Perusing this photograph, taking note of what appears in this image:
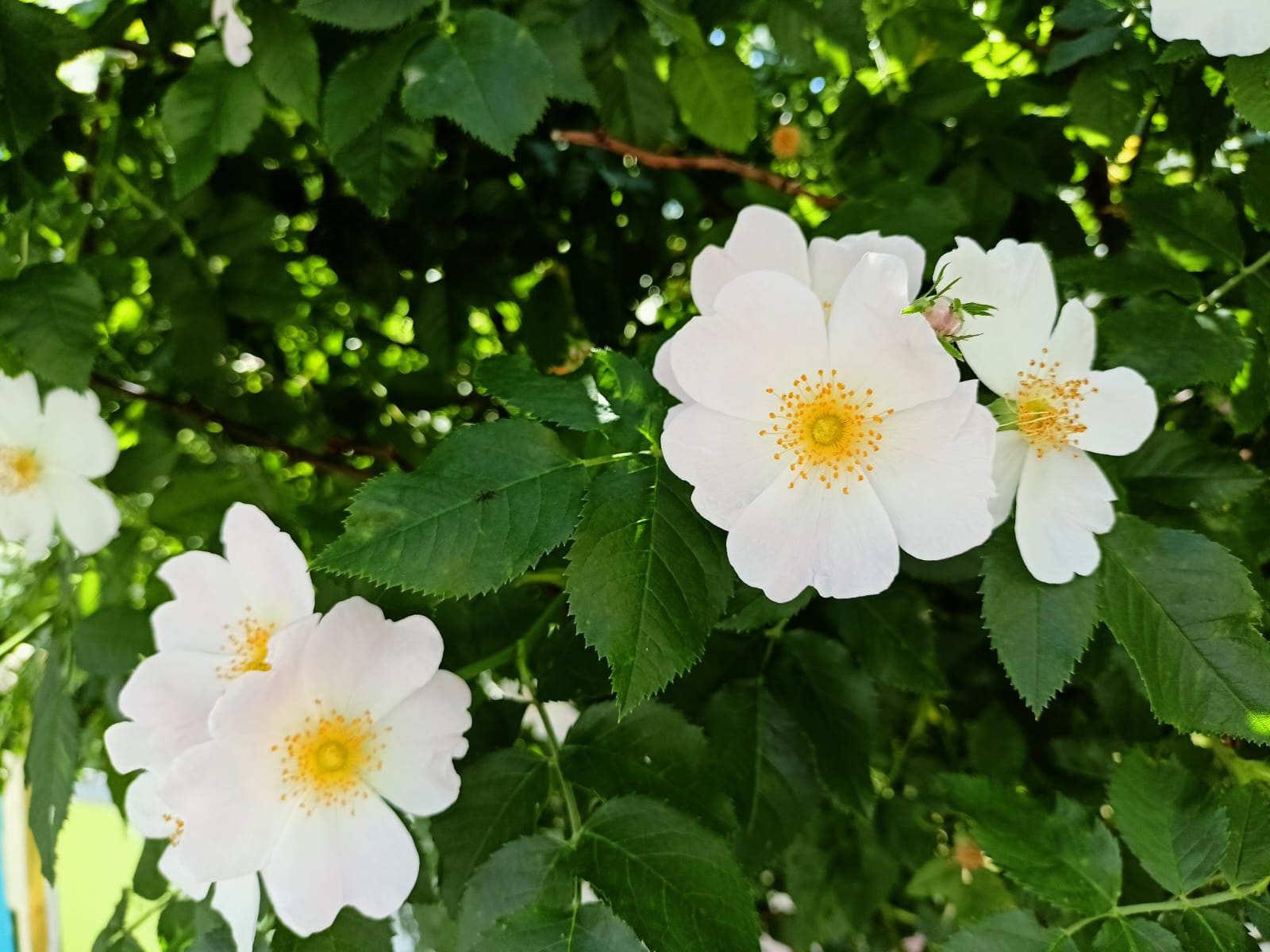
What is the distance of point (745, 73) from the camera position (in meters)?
0.91

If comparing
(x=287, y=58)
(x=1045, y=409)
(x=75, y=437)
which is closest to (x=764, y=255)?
(x=1045, y=409)

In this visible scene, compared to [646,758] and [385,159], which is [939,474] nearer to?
[646,758]

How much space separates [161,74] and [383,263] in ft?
0.96

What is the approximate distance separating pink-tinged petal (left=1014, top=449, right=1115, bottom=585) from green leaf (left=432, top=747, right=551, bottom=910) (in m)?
0.42

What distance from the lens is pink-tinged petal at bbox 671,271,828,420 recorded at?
536 mm

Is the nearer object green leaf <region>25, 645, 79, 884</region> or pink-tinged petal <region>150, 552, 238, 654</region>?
pink-tinged petal <region>150, 552, 238, 654</region>

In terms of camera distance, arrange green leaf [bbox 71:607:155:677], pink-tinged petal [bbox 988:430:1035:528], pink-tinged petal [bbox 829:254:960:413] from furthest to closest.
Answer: green leaf [bbox 71:607:155:677] → pink-tinged petal [bbox 988:430:1035:528] → pink-tinged petal [bbox 829:254:960:413]

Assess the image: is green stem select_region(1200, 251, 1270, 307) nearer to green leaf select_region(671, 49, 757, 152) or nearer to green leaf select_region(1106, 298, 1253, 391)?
green leaf select_region(1106, 298, 1253, 391)

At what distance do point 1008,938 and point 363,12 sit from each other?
0.89 meters

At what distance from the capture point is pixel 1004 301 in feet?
1.95

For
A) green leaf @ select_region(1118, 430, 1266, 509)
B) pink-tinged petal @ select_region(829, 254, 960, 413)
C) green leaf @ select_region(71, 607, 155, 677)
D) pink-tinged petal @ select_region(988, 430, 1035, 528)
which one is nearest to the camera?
pink-tinged petal @ select_region(829, 254, 960, 413)

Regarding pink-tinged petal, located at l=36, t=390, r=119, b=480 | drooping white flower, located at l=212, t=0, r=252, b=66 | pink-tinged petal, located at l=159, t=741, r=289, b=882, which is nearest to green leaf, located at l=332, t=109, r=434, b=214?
drooping white flower, located at l=212, t=0, r=252, b=66

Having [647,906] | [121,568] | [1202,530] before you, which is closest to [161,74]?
[121,568]

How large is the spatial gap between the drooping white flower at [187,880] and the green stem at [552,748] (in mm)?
233
